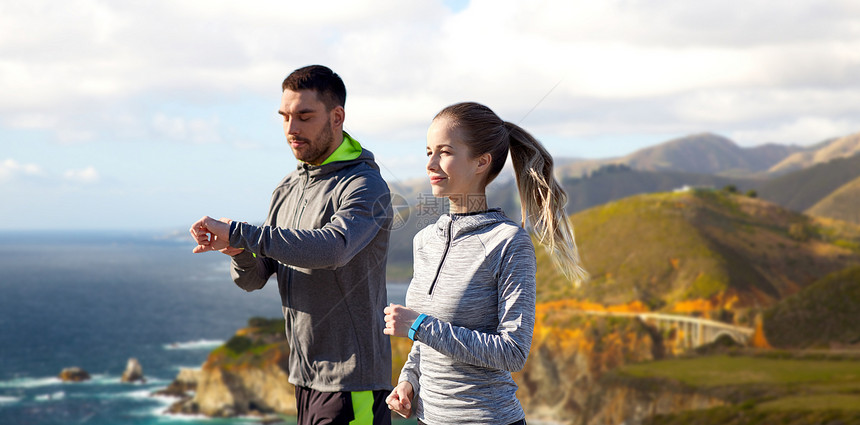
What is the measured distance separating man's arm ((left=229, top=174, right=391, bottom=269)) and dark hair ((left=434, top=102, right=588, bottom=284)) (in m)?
0.66

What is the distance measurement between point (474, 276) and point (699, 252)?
86.4m

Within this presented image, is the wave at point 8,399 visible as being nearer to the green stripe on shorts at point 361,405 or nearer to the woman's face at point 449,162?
the green stripe on shorts at point 361,405

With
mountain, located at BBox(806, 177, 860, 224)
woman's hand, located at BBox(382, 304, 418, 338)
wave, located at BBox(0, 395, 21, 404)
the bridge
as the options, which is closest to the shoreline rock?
wave, located at BBox(0, 395, 21, 404)

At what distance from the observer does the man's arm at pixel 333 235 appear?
2852mm

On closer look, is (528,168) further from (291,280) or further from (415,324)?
(291,280)

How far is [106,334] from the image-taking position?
127812mm

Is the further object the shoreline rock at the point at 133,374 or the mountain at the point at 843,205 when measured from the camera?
the mountain at the point at 843,205

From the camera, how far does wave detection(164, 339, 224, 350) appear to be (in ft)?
391

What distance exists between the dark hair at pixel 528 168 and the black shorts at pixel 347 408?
1.16 m

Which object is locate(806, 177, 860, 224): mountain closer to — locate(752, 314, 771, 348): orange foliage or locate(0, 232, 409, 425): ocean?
locate(752, 314, 771, 348): orange foliage

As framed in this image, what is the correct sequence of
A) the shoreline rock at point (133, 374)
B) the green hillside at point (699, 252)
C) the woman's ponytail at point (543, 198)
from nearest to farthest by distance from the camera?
the woman's ponytail at point (543, 198)
the green hillside at point (699, 252)
the shoreline rock at point (133, 374)

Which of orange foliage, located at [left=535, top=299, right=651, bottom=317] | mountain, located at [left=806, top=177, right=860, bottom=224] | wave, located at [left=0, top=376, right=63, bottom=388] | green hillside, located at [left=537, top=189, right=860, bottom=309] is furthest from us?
mountain, located at [left=806, top=177, right=860, bottom=224]

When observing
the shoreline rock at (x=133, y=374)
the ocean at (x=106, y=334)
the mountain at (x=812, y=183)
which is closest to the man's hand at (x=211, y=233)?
the ocean at (x=106, y=334)

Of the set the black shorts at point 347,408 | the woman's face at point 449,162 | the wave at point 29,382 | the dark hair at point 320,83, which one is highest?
the dark hair at point 320,83
